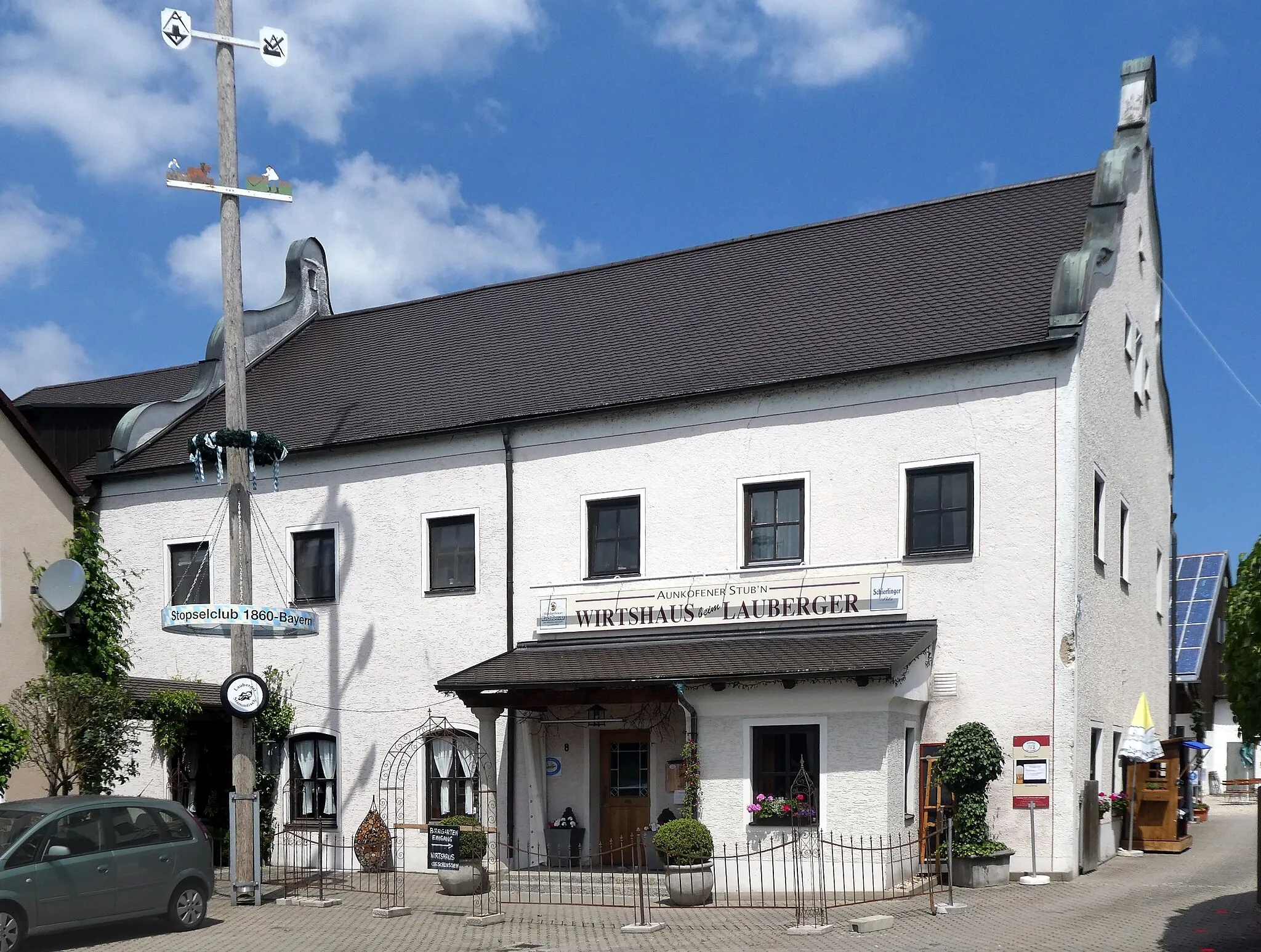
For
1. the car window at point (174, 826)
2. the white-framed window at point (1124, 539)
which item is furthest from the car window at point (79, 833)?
the white-framed window at point (1124, 539)

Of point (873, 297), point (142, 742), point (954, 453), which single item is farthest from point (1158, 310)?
point (142, 742)

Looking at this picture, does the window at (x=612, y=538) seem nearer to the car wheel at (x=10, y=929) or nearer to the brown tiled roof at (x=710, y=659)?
the brown tiled roof at (x=710, y=659)

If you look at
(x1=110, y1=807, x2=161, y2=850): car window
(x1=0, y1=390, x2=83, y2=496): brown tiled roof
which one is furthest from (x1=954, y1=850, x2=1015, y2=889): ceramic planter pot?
(x1=0, y1=390, x2=83, y2=496): brown tiled roof

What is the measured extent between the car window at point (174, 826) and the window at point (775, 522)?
8591 mm

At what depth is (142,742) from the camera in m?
25.9

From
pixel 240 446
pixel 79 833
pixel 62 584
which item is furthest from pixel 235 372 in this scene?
pixel 79 833

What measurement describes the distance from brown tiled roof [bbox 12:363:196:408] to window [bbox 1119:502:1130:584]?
19003 millimetres

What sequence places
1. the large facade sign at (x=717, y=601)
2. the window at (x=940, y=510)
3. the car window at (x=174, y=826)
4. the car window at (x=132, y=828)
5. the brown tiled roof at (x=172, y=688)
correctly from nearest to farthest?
1. the car window at (x=132, y=828)
2. the car window at (x=174, y=826)
3. the window at (x=940, y=510)
4. the large facade sign at (x=717, y=601)
5. the brown tiled roof at (x=172, y=688)

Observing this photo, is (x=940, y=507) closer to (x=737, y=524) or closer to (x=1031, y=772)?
(x=737, y=524)

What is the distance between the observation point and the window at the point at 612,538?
2247cm

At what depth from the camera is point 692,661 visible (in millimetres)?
19875

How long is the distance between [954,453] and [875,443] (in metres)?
1.15

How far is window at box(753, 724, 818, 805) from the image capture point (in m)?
19.2

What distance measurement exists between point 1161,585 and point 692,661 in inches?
503
